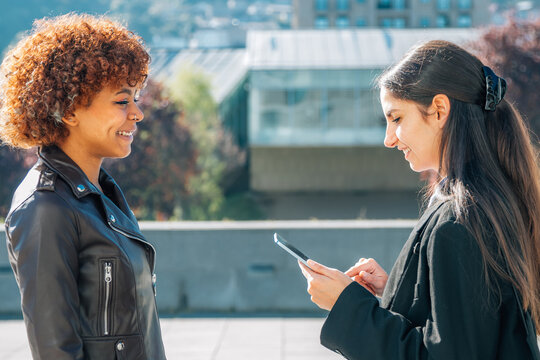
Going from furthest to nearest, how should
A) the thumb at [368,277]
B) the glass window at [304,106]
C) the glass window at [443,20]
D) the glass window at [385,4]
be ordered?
the glass window at [443,20] → the glass window at [385,4] → the glass window at [304,106] → the thumb at [368,277]

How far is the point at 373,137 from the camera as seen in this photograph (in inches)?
1473

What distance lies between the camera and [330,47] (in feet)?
124

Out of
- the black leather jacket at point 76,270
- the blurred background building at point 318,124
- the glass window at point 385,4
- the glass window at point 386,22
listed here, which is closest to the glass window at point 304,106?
the blurred background building at point 318,124

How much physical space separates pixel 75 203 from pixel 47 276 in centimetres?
26

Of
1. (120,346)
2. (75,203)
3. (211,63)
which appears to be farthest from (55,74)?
(211,63)

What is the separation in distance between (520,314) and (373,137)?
119 ft

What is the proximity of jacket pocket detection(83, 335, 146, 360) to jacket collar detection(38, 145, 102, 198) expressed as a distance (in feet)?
1.54

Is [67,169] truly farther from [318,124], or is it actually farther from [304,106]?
[318,124]

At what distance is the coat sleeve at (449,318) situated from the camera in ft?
5.75

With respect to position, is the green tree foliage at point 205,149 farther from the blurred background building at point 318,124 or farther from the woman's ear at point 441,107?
the woman's ear at point 441,107

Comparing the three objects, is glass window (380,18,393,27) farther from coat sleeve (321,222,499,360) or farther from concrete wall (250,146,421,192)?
coat sleeve (321,222,499,360)

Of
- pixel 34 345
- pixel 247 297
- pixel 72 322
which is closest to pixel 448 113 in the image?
pixel 72 322

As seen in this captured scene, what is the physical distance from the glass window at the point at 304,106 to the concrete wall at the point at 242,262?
98.8ft

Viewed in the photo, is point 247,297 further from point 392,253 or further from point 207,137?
point 207,137
